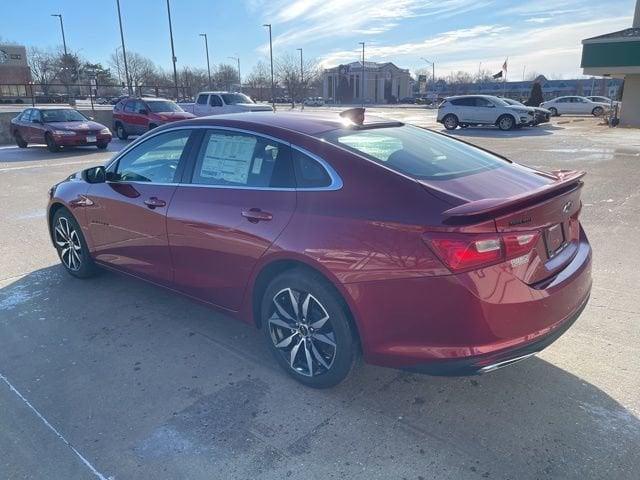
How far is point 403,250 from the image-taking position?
99.5 inches

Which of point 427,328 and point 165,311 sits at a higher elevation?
point 427,328

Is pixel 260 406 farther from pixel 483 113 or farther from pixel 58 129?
pixel 483 113

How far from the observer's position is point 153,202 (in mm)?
3850

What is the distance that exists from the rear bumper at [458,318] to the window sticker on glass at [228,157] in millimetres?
1187

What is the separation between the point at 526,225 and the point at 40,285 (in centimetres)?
445

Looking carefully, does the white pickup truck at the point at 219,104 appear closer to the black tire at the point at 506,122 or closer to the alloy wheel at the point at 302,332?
the black tire at the point at 506,122

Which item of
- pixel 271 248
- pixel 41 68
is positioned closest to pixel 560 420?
pixel 271 248

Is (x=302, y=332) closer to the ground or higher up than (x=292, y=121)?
closer to the ground

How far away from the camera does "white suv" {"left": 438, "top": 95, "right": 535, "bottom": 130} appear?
79.9 ft

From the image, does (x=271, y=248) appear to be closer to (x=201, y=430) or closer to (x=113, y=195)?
(x=201, y=430)

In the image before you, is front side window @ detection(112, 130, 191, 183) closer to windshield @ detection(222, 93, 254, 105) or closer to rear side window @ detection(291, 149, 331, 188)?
rear side window @ detection(291, 149, 331, 188)

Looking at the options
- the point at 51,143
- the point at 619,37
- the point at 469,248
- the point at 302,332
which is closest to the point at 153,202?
the point at 302,332

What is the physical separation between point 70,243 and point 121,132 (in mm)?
18122

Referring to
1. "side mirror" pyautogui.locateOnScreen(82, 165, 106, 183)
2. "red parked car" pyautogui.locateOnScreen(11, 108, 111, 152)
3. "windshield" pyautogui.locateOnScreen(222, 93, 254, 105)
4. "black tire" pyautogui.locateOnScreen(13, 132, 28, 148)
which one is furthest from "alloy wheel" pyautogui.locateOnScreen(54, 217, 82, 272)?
"windshield" pyautogui.locateOnScreen(222, 93, 254, 105)
